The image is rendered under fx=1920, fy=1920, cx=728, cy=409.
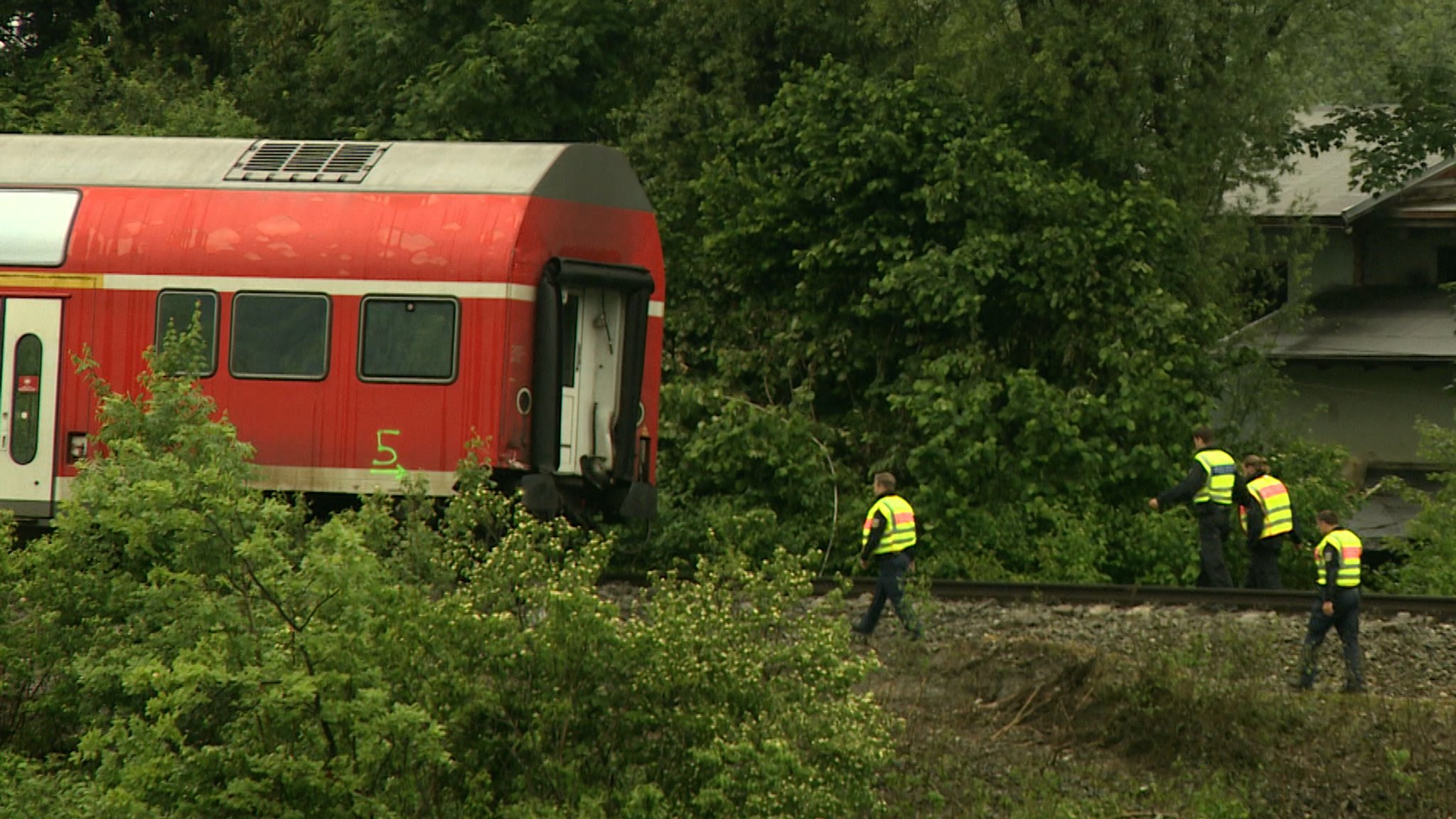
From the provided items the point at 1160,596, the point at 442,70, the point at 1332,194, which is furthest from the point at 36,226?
the point at 1332,194

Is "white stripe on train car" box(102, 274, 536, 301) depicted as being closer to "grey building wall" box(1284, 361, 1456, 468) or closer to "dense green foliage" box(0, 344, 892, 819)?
"dense green foliage" box(0, 344, 892, 819)

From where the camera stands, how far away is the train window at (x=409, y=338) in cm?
1314

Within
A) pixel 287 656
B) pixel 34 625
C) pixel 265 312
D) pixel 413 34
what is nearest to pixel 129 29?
pixel 413 34

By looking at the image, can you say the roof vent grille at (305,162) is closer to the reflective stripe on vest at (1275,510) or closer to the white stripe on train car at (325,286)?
the white stripe on train car at (325,286)

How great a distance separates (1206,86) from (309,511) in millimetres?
10058

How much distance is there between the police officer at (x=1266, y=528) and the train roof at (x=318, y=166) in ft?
17.5

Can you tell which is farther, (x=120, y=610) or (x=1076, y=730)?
(x=1076, y=730)

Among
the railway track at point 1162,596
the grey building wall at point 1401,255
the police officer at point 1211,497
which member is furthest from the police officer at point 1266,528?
the grey building wall at point 1401,255

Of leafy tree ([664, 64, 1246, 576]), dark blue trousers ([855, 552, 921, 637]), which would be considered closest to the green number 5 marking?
dark blue trousers ([855, 552, 921, 637])

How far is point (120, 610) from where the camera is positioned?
377 inches

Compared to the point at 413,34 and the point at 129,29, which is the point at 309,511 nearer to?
the point at 413,34

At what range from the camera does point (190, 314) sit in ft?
43.9

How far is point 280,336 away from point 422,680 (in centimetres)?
519

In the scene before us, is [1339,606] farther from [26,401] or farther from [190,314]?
[26,401]
